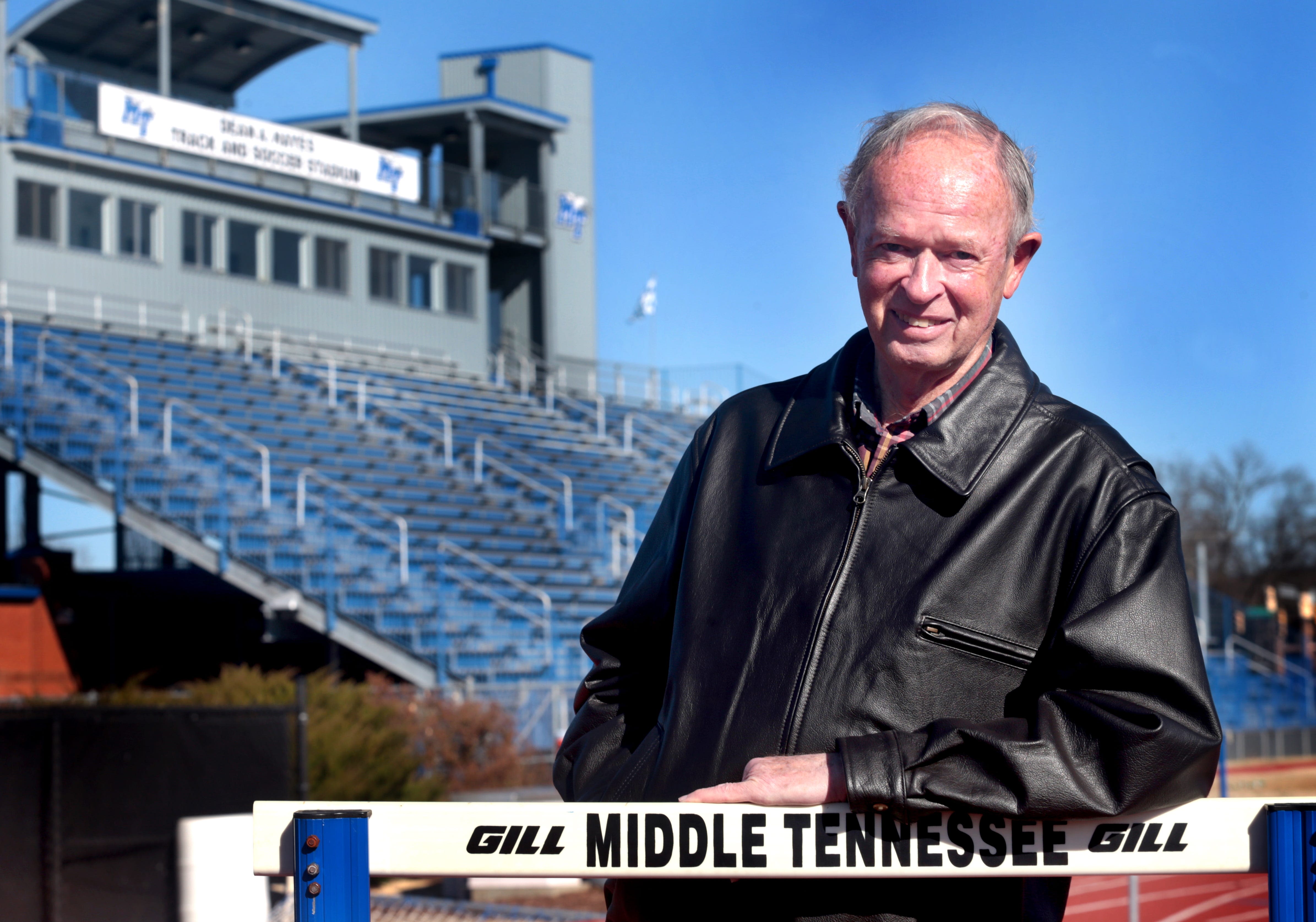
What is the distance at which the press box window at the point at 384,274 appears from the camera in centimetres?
3150

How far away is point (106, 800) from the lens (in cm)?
750

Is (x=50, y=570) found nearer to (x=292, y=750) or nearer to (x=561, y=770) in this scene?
(x=292, y=750)

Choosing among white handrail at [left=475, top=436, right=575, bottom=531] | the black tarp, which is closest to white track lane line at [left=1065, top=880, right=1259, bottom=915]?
the black tarp

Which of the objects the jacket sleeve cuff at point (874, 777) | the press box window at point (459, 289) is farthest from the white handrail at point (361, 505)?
the jacket sleeve cuff at point (874, 777)

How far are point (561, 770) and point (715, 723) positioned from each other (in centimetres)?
36

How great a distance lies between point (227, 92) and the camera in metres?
32.3

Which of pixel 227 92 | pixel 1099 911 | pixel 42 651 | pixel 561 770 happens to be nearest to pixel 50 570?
pixel 42 651

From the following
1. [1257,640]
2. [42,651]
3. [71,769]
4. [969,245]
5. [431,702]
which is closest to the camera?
[969,245]

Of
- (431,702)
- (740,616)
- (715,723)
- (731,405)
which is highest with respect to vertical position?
(731,405)

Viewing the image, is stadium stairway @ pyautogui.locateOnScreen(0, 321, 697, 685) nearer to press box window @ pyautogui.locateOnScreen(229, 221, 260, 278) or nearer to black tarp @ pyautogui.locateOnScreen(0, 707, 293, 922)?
press box window @ pyautogui.locateOnScreen(229, 221, 260, 278)

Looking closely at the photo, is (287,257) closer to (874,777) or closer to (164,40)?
(164,40)

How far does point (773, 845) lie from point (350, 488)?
68.2 feet

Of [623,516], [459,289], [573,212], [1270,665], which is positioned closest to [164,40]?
[459,289]

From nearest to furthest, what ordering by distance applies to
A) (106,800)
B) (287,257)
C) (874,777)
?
(874,777) < (106,800) < (287,257)
